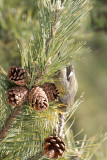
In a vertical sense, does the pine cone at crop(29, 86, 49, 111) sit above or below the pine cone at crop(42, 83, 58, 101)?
below

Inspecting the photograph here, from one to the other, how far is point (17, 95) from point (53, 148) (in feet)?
0.35

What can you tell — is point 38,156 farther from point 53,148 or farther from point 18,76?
point 18,76

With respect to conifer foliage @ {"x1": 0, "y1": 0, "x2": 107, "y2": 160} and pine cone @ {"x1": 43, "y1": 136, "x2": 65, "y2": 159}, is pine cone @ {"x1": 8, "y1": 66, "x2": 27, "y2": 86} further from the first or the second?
pine cone @ {"x1": 43, "y1": 136, "x2": 65, "y2": 159}

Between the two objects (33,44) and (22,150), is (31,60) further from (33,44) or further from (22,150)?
(22,150)

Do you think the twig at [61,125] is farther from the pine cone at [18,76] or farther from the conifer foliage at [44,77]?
the pine cone at [18,76]

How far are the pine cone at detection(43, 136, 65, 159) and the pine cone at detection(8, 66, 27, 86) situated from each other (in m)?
0.11

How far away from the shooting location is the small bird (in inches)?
19.5

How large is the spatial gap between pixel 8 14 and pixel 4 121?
114cm

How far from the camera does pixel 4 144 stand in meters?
0.50

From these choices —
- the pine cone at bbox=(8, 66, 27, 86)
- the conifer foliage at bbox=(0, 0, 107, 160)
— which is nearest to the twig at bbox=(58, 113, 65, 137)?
the conifer foliage at bbox=(0, 0, 107, 160)

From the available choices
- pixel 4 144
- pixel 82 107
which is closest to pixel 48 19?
pixel 4 144

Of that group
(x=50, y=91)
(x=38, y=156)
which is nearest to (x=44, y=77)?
(x=50, y=91)

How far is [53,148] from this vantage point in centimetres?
45

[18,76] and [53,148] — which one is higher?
[18,76]
